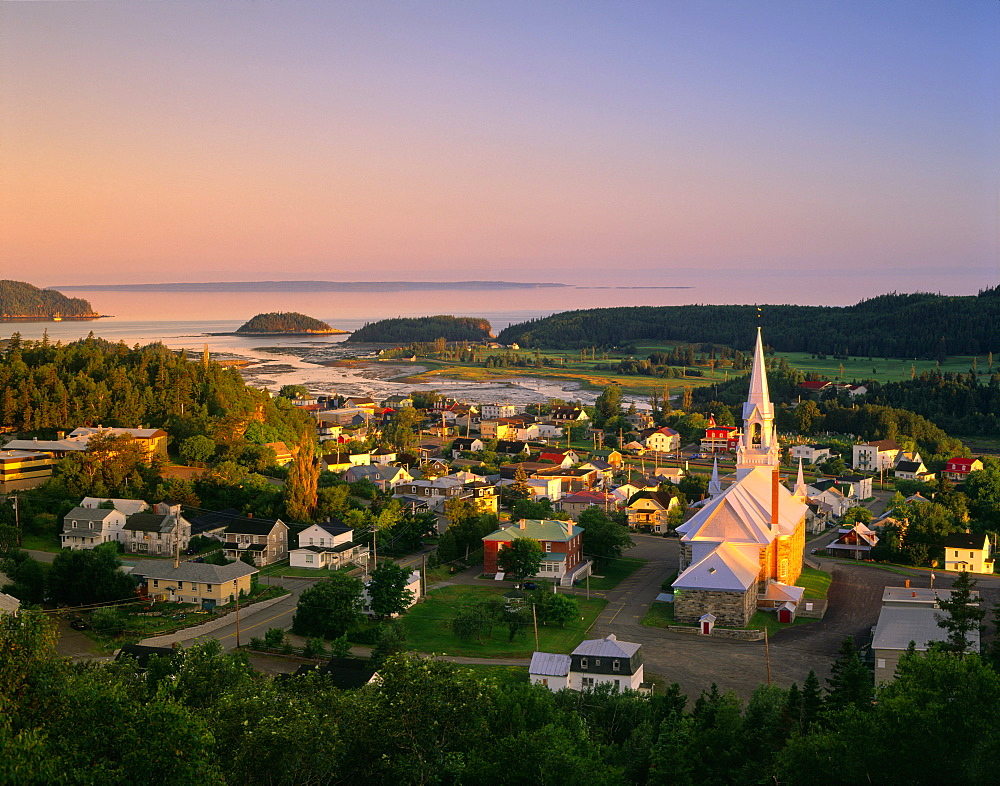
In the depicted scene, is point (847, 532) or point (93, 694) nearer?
point (93, 694)

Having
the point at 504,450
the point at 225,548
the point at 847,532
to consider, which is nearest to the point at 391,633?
the point at 225,548

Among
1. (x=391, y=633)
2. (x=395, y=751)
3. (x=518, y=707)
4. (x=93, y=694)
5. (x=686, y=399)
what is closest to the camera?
(x=93, y=694)

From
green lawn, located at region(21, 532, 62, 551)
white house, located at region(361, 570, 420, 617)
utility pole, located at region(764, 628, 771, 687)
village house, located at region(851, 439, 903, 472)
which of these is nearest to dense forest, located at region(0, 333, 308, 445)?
green lawn, located at region(21, 532, 62, 551)

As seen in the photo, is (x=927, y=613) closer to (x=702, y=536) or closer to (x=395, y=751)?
(x=702, y=536)

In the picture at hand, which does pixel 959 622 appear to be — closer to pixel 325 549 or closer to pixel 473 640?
pixel 473 640

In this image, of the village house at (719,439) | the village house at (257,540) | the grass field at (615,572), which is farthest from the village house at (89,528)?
the village house at (719,439)

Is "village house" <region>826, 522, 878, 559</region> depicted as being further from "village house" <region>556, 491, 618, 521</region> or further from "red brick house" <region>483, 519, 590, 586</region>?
"red brick house" <region>483, 519, 590, 586</region>
